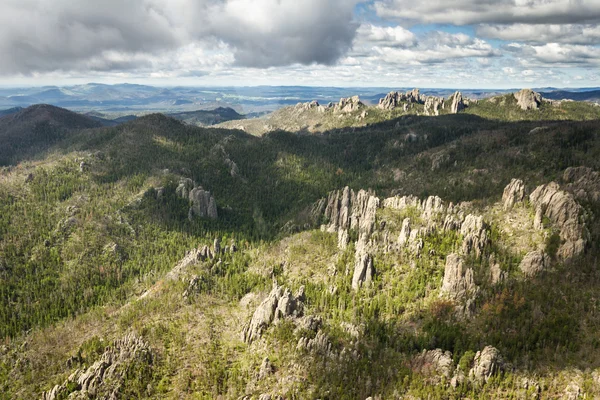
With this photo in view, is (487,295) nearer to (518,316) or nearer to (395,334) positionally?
(518,316)

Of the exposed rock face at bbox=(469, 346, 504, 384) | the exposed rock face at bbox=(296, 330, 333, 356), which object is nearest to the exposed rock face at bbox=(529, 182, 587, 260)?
the exposed rock face at bbox=(469, 346, 504, 384)

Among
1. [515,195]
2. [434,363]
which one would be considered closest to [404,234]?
[515,195]

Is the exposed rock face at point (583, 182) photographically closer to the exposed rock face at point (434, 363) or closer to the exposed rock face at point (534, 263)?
the exposed rock face at point (534, 263)

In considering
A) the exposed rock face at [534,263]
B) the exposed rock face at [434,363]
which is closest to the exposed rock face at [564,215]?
the exposed rock face at [534,263]

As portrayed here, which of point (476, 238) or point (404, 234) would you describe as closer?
point (476, 238)

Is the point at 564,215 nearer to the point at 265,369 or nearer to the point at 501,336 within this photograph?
the point at 501,336
